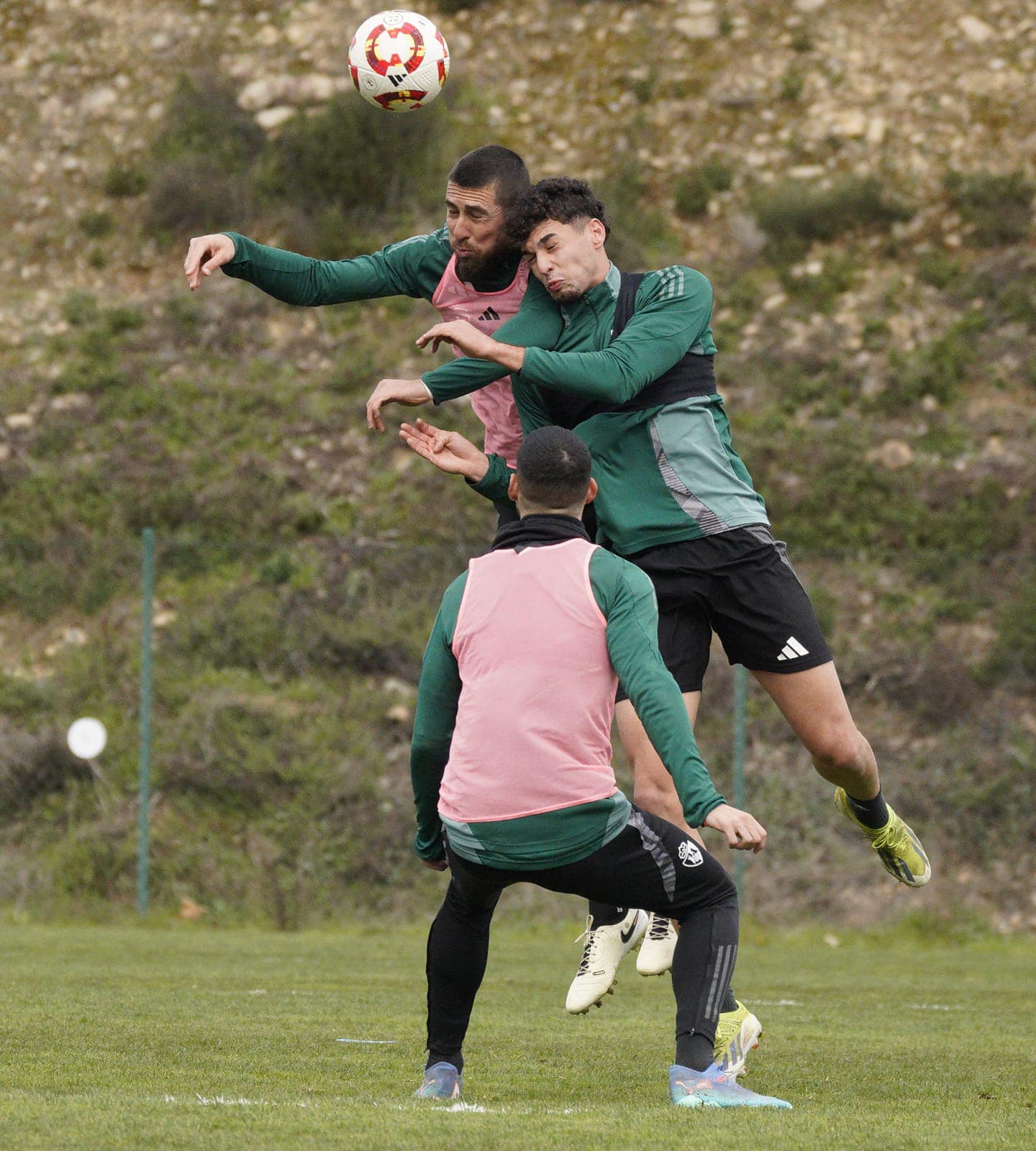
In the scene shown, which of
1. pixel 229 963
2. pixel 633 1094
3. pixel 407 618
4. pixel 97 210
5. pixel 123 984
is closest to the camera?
pixel 633 1094

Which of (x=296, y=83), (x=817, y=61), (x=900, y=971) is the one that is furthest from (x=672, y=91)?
(x=900, y=971)

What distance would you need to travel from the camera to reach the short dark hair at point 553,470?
4301mm

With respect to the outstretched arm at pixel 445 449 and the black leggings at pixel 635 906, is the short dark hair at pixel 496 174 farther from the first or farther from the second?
the black leggings at pixel 635 906

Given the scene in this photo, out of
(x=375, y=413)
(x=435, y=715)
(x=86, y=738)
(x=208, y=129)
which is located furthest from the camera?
(x=208, y=129)

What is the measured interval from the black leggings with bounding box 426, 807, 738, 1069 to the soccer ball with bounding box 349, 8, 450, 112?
333 centimetres

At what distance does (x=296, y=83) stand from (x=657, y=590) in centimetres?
1974

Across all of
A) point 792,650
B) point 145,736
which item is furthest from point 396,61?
point 145,736

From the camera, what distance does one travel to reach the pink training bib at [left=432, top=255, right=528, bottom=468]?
5.85 m

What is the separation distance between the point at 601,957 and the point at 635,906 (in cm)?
134

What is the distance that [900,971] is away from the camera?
986 cm

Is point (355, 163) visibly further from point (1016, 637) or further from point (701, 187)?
point (1016, 637)

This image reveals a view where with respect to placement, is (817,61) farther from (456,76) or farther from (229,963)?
(229,963)

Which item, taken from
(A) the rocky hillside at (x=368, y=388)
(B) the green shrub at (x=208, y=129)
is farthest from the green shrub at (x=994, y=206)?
(B) the green shrub at (x=208, y=129)

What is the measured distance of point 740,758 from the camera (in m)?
12.8
